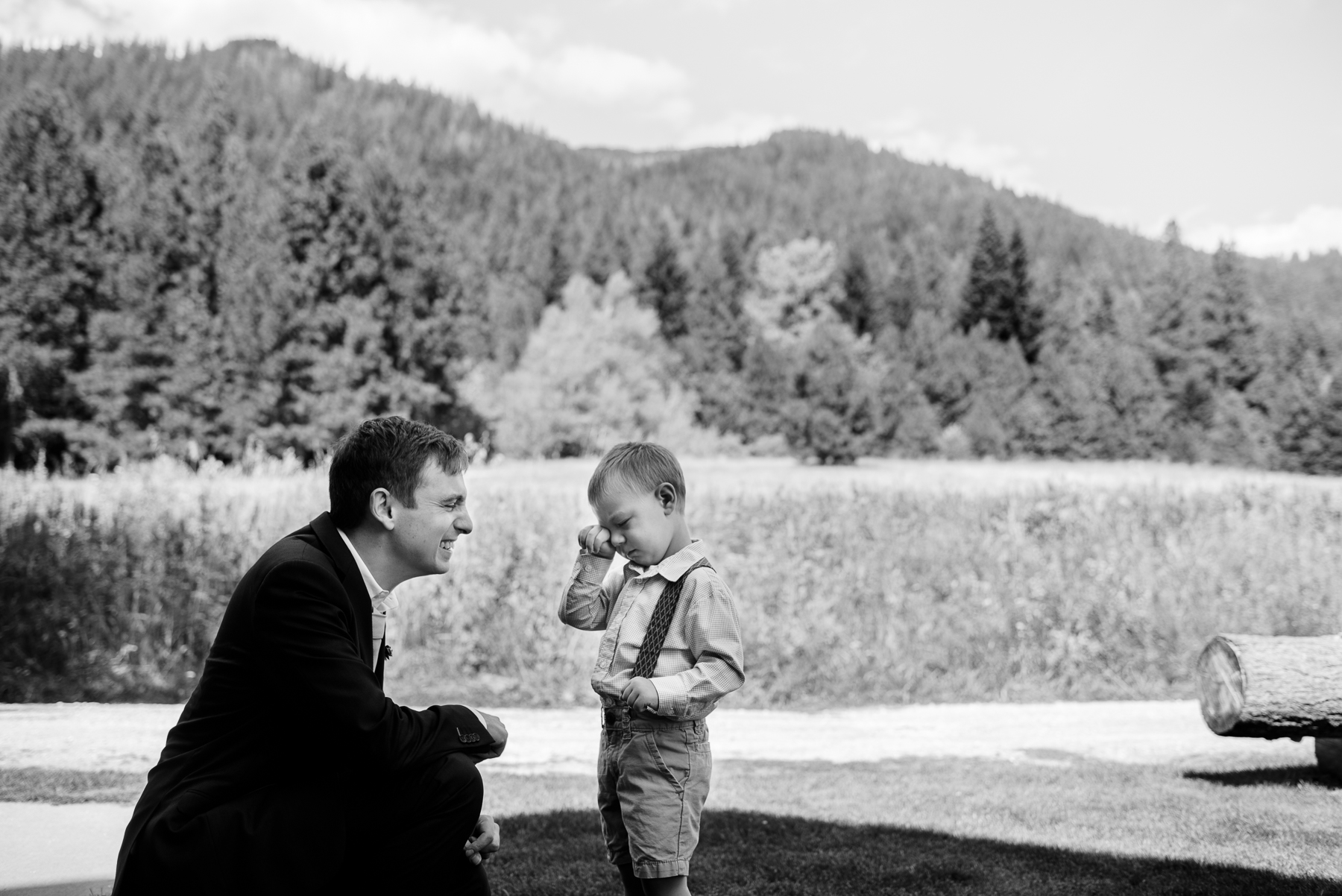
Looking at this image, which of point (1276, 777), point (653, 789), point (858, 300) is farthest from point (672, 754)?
point (858, 300)

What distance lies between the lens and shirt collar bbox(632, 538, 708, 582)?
327cm

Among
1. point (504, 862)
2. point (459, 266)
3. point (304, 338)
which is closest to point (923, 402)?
point (459, 266)

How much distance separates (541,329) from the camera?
134ft

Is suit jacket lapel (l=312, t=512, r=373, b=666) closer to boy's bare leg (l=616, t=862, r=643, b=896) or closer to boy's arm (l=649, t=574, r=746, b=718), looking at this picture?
boy's arm (l=649, t=574, r=746, b=718)

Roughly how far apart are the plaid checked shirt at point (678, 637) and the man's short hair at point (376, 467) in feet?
2.54

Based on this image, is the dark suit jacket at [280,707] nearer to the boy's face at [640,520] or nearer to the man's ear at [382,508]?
the man's ear at [382,508]

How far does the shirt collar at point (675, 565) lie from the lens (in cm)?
327

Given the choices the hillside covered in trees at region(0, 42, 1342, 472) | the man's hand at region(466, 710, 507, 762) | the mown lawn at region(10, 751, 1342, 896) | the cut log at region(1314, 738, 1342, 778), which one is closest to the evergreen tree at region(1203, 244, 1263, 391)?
the hillside covered in trees at region(0, 42, 1342, 472)

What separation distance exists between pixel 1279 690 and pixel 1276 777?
1.26 meters

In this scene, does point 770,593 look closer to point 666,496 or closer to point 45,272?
point 666,496

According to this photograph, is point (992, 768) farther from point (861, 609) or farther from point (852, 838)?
point (861, 609)

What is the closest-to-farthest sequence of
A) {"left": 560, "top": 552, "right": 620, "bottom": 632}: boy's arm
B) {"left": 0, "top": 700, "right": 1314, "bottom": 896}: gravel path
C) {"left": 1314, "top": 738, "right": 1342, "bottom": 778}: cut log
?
{"left": 560, "top": 552, "right": 620, "bottom": 632}: boy's arm, {"left": 1314, "top": 738, "right": 1342, "bottom": 778}: cut log, {"left": 0, "top": 700, "right": 1314, "bottom": 896}: gravel path

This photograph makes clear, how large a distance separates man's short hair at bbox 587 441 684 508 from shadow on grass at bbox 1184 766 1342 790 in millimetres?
4765

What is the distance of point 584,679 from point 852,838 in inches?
175
